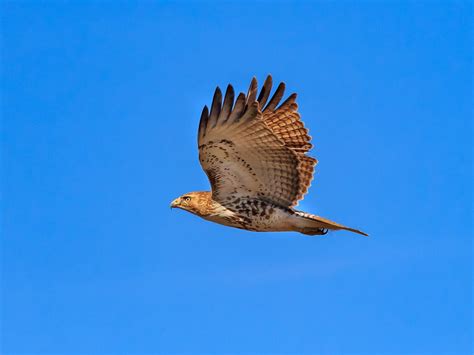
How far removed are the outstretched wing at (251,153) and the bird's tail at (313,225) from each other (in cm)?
33

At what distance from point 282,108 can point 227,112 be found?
8.20ft

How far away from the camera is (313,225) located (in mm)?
14727

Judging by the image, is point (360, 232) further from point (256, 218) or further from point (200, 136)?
point (200, 136)

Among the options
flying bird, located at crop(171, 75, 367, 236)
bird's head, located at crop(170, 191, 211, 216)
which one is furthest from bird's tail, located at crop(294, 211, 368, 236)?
bird's head, located at crop(170, 191, 211, 216)

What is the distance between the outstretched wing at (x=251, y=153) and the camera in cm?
1365

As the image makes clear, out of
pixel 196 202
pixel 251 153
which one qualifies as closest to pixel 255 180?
pixel 251 153

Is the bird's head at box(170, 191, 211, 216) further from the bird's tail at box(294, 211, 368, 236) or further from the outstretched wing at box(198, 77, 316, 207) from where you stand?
the bird's tail at box(294, 211, 368, 236)

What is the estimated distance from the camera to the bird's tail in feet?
47.4

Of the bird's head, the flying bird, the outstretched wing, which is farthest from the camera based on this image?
the bird's head

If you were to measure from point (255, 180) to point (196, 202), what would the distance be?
1.08m

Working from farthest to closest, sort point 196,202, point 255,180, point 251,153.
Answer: point 196,202, point 255,180, point 251,153

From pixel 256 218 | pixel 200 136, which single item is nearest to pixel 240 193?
pixel 256 218

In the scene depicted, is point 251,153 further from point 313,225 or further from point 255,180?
point 313,225

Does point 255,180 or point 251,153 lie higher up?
point 251,153
